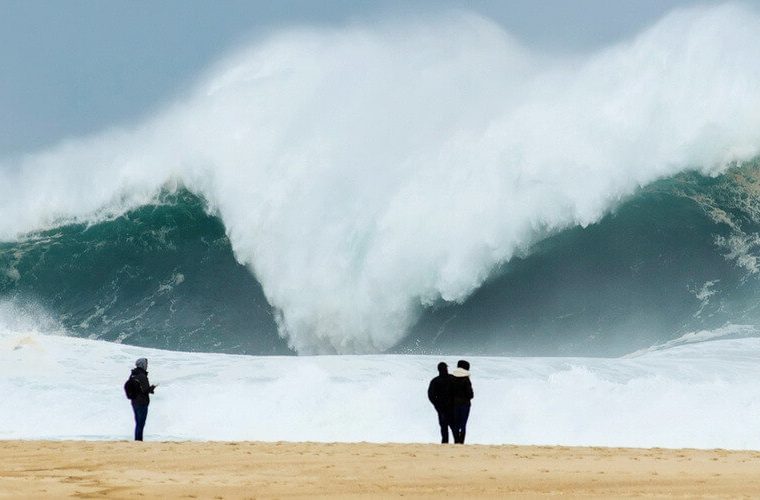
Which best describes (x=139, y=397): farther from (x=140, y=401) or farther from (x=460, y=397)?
(x=460, y=397)

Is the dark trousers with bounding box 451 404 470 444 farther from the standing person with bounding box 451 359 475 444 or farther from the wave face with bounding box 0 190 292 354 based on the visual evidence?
the wave face with bounding box 0 190 292 354

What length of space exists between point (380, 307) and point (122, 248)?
7.58 meters

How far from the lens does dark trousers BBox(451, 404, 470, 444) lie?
392 inches

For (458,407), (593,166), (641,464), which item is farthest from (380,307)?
(641,464)

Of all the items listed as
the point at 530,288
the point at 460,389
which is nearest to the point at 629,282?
the point at 530,288

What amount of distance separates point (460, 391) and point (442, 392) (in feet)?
0.56

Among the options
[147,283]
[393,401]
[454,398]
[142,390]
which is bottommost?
[454,398]

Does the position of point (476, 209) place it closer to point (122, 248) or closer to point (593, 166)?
point (593, 166)

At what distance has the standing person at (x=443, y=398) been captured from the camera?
A: 9969mm

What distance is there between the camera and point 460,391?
994cm

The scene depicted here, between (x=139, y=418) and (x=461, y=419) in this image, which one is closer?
(x=461, y=419)

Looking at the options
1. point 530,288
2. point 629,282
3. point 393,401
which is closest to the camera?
point 393,401

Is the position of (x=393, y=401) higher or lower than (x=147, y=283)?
lower

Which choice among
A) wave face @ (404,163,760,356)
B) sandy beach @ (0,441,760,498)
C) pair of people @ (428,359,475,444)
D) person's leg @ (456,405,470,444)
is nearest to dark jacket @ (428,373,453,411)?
pair of people @ (428,359,475,444)
